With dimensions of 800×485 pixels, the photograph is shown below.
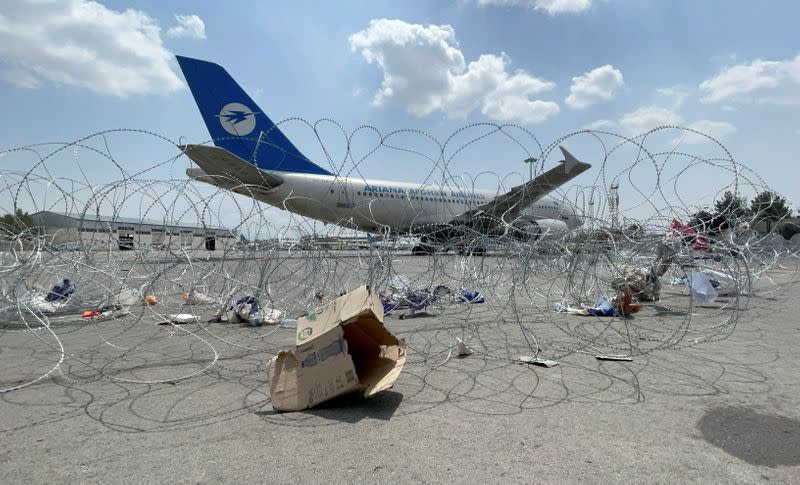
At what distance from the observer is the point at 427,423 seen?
3.07 meters

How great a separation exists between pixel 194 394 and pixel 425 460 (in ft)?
6.83

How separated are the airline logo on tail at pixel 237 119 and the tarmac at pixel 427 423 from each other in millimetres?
15380

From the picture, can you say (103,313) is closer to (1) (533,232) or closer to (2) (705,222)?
(1) (533,232)

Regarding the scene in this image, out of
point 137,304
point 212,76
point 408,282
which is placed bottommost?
point 137,304

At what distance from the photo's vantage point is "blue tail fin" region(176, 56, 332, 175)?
17.5 meters

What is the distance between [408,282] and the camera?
330 inches

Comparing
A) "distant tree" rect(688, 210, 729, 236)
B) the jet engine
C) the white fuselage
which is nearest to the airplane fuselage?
the white fuselage

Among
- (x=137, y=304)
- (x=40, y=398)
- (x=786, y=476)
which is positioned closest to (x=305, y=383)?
(x=40, y=398)

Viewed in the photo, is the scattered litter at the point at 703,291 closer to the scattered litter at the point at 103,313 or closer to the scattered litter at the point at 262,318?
the scattered litter at the point at 262,318

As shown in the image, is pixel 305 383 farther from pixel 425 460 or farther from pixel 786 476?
pixel 786 476

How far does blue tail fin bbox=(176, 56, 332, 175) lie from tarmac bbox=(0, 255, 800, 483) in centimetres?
1373

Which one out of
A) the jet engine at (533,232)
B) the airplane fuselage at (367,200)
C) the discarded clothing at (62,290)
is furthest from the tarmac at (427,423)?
the airplane fuselage at (367,200)

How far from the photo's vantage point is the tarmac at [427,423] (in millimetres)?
2455

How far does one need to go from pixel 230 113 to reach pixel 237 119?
0.41 meters
